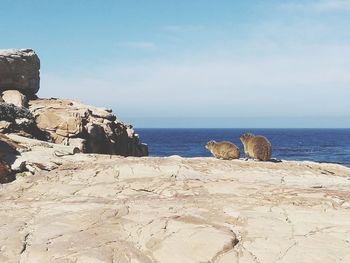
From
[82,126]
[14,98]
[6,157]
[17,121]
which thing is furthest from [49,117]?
[6,157]

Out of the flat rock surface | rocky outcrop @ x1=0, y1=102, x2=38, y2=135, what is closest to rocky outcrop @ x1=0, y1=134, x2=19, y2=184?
the flat rock surface

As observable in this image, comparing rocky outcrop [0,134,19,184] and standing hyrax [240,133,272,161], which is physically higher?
standing hyrax [240,133,272,161]

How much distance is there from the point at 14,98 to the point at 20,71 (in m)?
4.32

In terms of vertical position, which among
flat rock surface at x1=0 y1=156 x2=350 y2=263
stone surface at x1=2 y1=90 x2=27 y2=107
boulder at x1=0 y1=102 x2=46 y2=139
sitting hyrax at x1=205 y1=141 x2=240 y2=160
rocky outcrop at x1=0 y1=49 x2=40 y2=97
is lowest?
flat rock surface at x1=0 y1=156 x2=350 y2=263

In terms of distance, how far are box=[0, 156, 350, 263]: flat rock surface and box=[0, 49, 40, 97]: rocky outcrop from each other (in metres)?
19.7

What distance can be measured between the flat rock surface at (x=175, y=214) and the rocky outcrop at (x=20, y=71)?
775 inches

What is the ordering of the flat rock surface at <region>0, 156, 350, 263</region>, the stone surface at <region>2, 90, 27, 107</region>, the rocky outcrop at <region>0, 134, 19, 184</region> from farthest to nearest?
the stone surface at <region>2, 90, 27, 107</region>
the rocky outcrop at <region>0, 134, 19, 184</region>
the flat rock surface at <region>0, 156, 350, 263</region>

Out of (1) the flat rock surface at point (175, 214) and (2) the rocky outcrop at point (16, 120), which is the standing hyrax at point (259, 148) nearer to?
(1) the flat rock surface at point (175, 214)

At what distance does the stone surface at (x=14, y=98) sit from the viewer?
3203 centimetres

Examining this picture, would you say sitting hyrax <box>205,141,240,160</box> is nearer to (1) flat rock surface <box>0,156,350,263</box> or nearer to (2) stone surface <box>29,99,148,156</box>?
(1) flat rock surface <box>0,156,350,263</box>

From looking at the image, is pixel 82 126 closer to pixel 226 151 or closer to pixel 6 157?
pixel 6 157

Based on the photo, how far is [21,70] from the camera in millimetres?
36094

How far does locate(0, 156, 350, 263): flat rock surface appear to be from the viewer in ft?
32.4

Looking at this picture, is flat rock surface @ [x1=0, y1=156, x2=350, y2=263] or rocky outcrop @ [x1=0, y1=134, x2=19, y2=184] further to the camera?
rocky outcrop @ [x1=0, y1=134, x2=19, y2=184]
